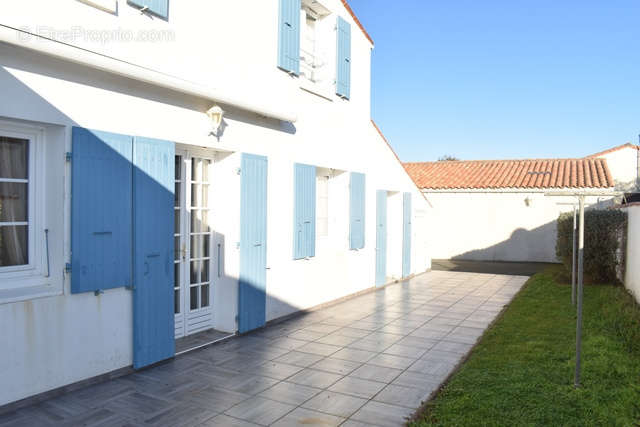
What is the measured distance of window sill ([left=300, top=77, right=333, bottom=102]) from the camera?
7.89 metres

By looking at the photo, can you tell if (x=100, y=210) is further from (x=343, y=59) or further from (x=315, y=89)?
(x=343, y=59)

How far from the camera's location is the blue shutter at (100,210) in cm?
436

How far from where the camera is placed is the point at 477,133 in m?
25.5

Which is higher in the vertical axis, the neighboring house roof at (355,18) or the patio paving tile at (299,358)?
the neighboring house roof at (355,18)

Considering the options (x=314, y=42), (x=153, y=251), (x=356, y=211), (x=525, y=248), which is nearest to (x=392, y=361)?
(x=153, y=251)

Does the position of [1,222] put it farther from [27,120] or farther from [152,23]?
[152,23]

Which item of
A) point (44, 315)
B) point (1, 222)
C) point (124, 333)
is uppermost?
point (1, 222)

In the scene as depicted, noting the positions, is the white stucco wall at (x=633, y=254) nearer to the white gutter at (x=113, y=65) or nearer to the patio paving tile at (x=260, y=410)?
the patio paving tile at (x=260, y=410)

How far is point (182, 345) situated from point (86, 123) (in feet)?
9.53

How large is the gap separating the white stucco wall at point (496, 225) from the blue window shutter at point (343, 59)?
987 cm

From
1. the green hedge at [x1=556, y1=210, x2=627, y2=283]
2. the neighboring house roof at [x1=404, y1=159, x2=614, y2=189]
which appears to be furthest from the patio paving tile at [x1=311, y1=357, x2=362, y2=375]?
the neighboring house roof at [x1=404, y1=159, x2=614, y2=189]

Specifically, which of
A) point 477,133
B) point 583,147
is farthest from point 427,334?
point 583,147

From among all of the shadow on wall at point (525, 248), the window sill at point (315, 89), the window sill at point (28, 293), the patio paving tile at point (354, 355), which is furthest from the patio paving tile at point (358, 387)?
the shadow on wall at point (525, 248)

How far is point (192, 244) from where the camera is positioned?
619 cm
